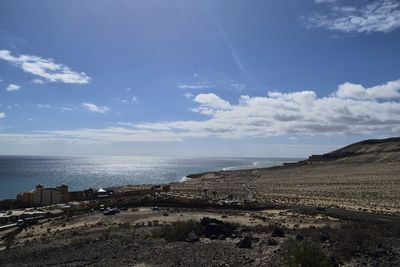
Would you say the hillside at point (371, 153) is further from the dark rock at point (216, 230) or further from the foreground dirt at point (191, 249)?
the foreground dirt at point (191, 249)

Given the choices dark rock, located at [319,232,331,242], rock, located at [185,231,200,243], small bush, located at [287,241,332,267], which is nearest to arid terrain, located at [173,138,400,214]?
dark rock, located at [319,232,331,242]

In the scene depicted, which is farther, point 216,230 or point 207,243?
point 216,230

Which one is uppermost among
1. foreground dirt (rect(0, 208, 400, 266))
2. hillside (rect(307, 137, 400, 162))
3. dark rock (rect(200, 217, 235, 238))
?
hillside (rect(307, 137, 400, 162))

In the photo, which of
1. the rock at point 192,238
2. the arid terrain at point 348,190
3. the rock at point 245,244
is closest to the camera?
the rock at point 245,244

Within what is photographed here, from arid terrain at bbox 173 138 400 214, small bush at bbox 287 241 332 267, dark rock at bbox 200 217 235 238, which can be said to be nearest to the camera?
small bush at bbox 287 241 332 267

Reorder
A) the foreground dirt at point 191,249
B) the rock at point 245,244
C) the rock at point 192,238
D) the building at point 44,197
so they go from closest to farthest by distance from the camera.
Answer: the foreground dirt at point 191,249, the rock at point 245,244, the rock at point 192,238, the building at point 44,197

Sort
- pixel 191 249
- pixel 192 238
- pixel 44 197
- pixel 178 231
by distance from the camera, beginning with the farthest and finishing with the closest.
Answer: pixel 44 197 < pixel 178 231 < pixel 192 238 < pixel 191 249

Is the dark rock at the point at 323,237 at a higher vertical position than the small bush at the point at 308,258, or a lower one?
lower

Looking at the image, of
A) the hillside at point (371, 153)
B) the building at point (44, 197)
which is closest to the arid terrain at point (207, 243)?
the building at point (44, 197)

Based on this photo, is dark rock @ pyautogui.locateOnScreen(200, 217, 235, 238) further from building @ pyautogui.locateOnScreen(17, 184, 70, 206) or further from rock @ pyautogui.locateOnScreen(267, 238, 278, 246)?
building @ pyautogui.locateOnScreen(17, 184, 70, 206)

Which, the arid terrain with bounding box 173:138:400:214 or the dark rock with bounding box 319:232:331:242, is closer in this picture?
the dark rock with bounding box 319:232:331:242

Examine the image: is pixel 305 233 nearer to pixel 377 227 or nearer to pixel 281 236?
pixel 281 236

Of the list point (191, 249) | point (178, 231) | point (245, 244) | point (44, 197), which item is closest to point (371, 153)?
point (44, 197)

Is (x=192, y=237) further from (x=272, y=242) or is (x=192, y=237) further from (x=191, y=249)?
(x=272, y=242)
